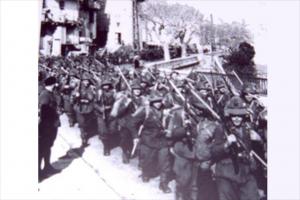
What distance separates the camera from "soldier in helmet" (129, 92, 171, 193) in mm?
2012

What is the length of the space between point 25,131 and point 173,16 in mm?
1017

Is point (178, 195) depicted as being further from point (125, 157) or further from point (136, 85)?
point (136, 85)

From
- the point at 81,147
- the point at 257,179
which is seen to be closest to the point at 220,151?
the point at 257,179

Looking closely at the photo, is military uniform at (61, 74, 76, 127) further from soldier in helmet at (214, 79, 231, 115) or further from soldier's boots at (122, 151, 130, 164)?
soldier in helmet at (214, 79, 231, 115)

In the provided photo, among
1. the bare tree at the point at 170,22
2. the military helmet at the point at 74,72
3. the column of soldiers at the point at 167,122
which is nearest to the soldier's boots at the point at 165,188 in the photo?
the column of soldiers at the point at 167,122

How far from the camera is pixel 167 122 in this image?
201 centimetres

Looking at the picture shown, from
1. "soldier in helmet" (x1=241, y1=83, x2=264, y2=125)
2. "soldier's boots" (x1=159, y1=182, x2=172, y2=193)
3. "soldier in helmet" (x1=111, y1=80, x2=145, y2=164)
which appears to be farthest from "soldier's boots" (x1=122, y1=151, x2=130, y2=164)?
"soldier in helmet" (x1=241, y1=83, x2=264, y2=125)

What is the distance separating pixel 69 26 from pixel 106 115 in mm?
604

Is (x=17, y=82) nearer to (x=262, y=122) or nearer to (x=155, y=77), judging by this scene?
(x=155, y=77)

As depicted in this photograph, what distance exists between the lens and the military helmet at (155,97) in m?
2.05

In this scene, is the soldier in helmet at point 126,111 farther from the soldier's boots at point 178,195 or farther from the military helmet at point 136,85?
the soldier's boots at point 178,195

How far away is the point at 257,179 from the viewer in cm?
179

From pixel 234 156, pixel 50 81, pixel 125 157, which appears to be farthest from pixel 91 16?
pixel 234 156

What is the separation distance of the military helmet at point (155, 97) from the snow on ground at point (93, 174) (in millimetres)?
339
